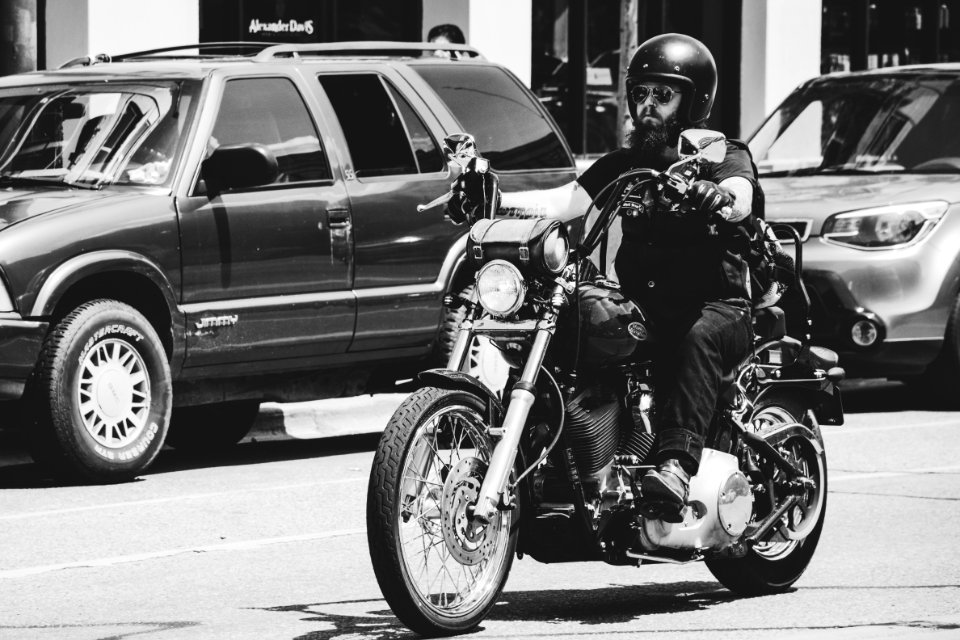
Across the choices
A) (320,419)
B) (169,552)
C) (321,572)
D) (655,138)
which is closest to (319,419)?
(320,419)

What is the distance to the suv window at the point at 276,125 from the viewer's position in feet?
31.3

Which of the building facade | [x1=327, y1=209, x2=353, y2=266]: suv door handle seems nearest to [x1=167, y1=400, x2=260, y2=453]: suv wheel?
[x1=327, y1=209, x2=353, y2=266]: suv door handle

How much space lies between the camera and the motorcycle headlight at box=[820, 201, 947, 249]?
37.9ft

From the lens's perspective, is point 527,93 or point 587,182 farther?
point 527,93

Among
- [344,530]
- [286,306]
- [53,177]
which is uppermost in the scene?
[53,177]

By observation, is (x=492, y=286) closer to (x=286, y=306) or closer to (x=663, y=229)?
(x=663, y=229)

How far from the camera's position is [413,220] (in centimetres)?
1000

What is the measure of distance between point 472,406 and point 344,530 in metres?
2.36

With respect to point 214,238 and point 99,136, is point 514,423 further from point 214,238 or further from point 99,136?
point 99,136

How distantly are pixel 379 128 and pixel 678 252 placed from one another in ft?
14.9

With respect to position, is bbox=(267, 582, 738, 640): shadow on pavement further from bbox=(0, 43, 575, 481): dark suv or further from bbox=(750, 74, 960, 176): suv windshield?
bbox=(750, 74, 960, 176): suv windshield

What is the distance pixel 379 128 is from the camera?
1025 centimetres

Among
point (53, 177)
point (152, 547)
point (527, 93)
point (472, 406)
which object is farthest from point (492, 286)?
point (527, 93)

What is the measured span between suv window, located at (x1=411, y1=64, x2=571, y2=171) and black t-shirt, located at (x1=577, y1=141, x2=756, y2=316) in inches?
183
